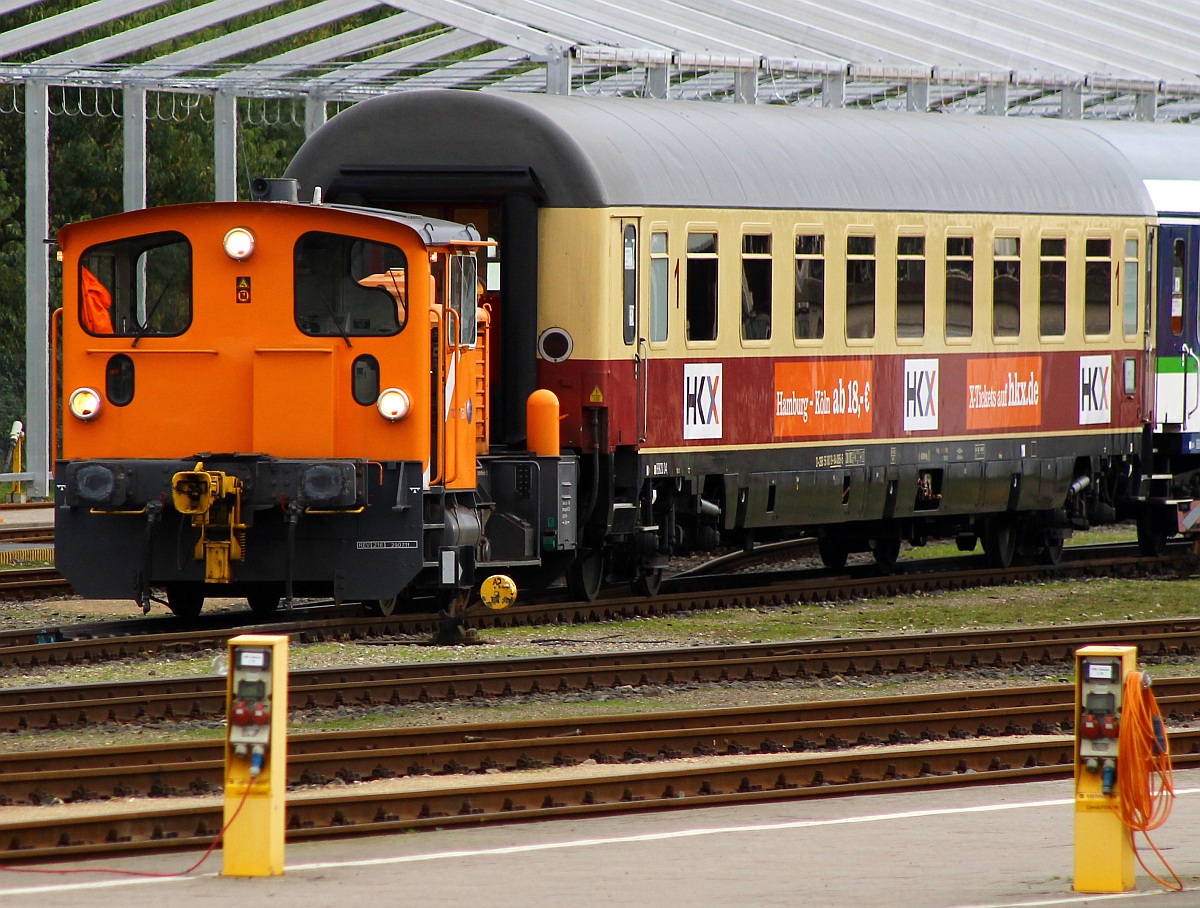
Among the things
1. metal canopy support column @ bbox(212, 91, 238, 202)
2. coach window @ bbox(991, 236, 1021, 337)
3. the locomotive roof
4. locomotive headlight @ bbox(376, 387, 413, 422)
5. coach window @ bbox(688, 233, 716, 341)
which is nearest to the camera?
locomotive headlight @ bbox(376, 387, 413, 422)

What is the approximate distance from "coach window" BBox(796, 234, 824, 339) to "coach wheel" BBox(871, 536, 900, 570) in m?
2.83

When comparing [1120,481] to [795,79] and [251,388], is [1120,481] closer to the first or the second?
[795,79]

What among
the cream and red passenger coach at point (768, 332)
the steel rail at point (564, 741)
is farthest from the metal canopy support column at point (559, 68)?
the steel rail at point (564, 741)

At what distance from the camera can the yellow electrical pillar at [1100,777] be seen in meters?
8.33

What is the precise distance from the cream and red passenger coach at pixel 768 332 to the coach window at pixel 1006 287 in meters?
0.03

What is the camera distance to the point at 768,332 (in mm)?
18031

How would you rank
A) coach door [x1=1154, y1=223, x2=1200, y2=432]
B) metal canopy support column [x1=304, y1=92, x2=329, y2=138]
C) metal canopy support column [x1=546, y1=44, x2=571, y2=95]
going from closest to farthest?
metal canopy support column [x1=546, y1=44, x2=571, y2=95] → coach door [x1=1154, y1=223, x2=1200, y2=432] → metal canopy support column [x1=304, y1=92, x2=329, y2=138]

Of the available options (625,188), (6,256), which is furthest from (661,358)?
(6,256)

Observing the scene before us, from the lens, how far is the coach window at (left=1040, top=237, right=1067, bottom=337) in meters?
20.4

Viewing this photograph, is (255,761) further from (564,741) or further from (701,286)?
(701,286)

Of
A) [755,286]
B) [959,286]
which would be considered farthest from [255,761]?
[959,286]

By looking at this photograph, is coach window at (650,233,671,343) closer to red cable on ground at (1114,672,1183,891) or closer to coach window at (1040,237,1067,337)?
coach window at (1040,237,1067,337)

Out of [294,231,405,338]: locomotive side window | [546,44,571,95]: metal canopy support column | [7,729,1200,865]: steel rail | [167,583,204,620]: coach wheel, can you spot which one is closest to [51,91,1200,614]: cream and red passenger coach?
[294,231,405,338]: locomotive side window

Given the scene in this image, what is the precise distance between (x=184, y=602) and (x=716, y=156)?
5234 mm
